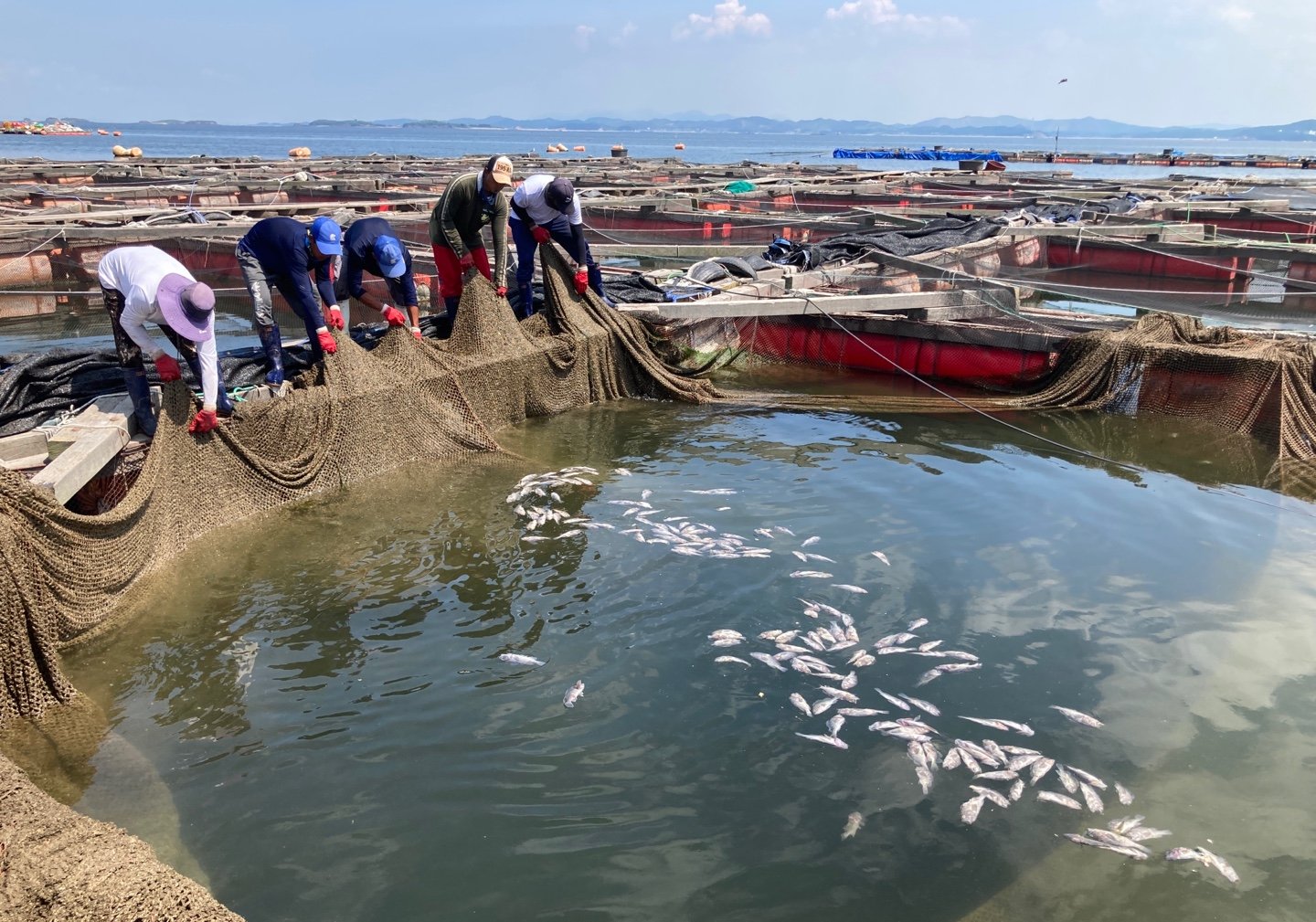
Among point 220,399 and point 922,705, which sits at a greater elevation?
point 220,399

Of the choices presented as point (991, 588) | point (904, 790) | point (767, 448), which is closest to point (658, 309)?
point (767, 448)

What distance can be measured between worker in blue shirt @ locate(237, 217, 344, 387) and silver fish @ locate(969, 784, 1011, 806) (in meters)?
7.18

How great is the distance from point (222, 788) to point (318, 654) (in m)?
1.36

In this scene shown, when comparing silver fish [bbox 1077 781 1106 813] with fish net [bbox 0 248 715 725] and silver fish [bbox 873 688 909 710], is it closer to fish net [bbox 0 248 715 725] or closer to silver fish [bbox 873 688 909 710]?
silver fish [bbox 873 688 909 710]

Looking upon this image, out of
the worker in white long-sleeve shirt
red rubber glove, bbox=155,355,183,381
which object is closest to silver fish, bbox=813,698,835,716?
the worker in white long-sleeve shirt

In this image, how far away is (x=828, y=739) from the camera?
210 inches

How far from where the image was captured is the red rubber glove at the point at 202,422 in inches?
294

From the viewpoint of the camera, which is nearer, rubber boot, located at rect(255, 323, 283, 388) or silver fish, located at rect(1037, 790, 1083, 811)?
silver fish, located at rect(1037, 790, 1083, 811)

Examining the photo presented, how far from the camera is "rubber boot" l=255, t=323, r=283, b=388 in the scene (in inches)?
361

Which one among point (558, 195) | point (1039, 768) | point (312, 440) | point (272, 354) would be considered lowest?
point (1039, 768)

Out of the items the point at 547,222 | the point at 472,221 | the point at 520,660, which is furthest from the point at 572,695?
the point at 547,222

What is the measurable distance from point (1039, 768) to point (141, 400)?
7.94 meters

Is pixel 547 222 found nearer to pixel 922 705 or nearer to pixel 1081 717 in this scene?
pixel 922 705

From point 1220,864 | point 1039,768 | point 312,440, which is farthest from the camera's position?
point 312,440
